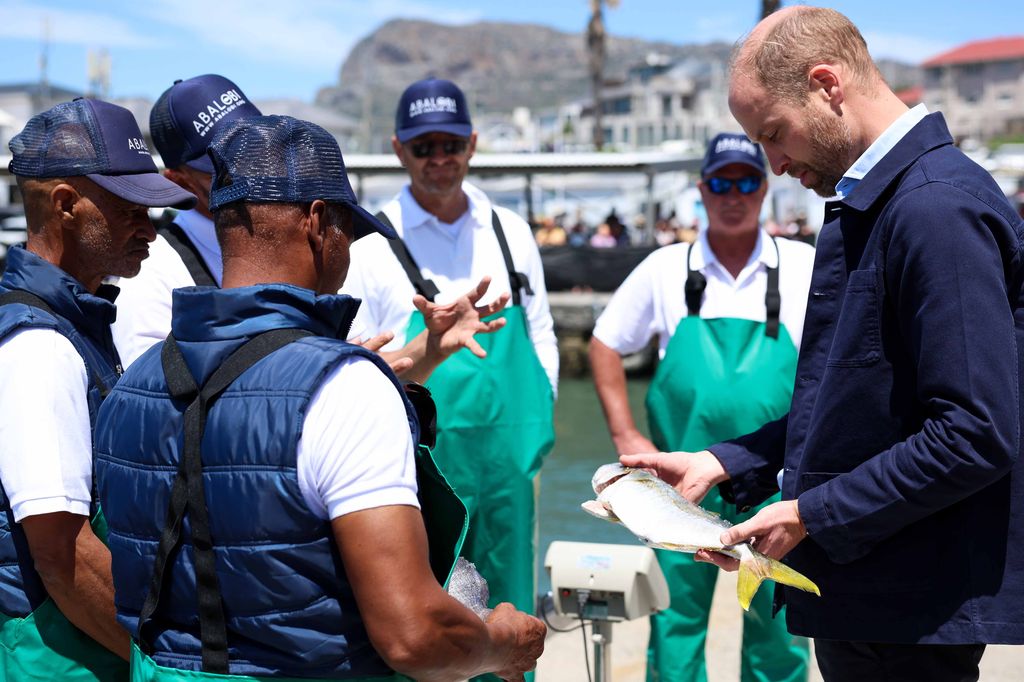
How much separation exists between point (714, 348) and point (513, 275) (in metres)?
0.85

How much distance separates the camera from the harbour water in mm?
8133

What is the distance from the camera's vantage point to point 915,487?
2104 mm

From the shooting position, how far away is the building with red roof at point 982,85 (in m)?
115

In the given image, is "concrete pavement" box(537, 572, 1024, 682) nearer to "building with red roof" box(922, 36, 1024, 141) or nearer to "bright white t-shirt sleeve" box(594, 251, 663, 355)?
"bright white t-shirt sleeve" box(594, 251, 663, 355)

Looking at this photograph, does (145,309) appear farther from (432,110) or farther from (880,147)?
(880,147)

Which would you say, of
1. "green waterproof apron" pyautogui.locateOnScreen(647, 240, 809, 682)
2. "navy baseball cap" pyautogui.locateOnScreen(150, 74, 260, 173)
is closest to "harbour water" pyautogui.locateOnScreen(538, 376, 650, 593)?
"green waterproof apron" pyautogui.locateOnScreen(647, 240, 809, 682)

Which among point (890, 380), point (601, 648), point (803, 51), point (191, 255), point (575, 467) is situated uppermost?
point (803, 51)

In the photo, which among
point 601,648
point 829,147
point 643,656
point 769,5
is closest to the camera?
point 829,147

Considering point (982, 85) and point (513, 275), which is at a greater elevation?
point (982, 85)

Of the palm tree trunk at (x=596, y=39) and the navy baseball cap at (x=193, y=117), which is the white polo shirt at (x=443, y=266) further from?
the palm tree trunk at (x=596, y=39)

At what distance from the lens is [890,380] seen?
7.32 ft

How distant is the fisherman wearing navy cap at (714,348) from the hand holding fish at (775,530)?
1.83 meters

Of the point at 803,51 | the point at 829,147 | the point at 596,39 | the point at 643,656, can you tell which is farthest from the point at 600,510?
the point at 596,39

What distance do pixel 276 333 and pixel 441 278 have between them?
8.08ft
